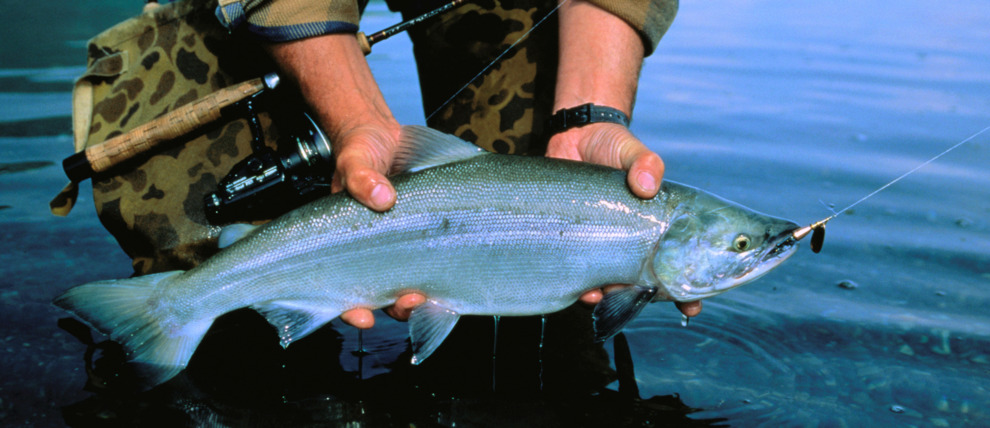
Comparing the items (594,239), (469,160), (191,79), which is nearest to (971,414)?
(594,239)

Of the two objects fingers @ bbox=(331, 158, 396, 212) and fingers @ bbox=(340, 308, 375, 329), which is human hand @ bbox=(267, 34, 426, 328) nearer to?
fingers @ bbox=(340, 308, 375, 329)

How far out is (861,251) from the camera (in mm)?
4043

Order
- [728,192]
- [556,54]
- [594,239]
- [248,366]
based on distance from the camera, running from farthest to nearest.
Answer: [728,192] → [556,54] → [248,366] → [594,239]

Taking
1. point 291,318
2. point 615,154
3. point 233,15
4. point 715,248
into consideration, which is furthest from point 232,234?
point 715,248

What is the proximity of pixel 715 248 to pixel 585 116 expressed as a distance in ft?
3.04

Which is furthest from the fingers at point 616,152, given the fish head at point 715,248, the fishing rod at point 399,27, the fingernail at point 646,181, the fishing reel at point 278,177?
the fishing reel at point 278,177

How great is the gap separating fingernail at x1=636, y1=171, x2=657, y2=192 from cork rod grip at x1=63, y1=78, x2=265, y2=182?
72.6 inches

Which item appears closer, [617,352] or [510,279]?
[510,279]

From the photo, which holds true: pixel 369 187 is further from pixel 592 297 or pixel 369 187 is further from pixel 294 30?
pixel 294 30

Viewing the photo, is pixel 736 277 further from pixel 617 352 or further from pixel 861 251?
pixel 861 251

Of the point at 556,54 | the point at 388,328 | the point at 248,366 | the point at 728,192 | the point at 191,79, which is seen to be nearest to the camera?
the point at 248,366

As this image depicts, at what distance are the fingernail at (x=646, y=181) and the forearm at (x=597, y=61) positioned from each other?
90 centimetres

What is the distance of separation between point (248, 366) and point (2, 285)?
1448 millimetres

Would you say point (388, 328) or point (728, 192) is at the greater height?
point (728, 192)
